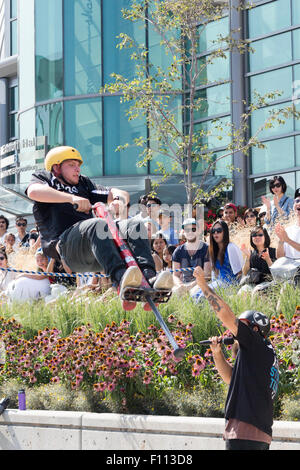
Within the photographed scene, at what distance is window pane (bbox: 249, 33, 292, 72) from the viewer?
853 inches

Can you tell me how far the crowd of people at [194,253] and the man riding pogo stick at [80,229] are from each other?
297 mm

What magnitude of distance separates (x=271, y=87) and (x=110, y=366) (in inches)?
619

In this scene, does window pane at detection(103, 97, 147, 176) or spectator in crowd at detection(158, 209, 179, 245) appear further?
window pane at detection(103, 97, 147, 176)

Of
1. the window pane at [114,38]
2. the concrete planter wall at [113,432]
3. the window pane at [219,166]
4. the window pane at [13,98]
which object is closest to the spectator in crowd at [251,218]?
the concrete planter wall at [113,432]

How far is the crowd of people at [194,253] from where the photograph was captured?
30.4 ft

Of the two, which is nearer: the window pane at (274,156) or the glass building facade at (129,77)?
the window pane at (274,156)

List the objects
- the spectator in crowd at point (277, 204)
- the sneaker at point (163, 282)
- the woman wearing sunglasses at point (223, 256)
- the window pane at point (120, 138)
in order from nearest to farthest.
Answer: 1. the sneaker at point (163, 282)
2. the woman wearing sunglasses at point (223, 256)
3. the spectator in crowd at point (277, 204)
4. the window pane at point (120, 138)

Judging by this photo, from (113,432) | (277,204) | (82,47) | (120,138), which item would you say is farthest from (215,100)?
(113,432)

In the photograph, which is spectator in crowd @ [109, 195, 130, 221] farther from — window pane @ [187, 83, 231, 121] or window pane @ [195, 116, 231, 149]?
window pane @ [187, 83, 231, 121]

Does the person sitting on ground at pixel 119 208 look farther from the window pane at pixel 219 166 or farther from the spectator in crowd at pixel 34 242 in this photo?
the window pane at pixel 219 166

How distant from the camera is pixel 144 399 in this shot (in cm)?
786

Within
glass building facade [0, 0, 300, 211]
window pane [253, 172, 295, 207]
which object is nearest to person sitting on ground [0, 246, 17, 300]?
glass building facade [0, 0, 300, 211]

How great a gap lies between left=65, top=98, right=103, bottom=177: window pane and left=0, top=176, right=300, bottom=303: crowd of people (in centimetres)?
895
